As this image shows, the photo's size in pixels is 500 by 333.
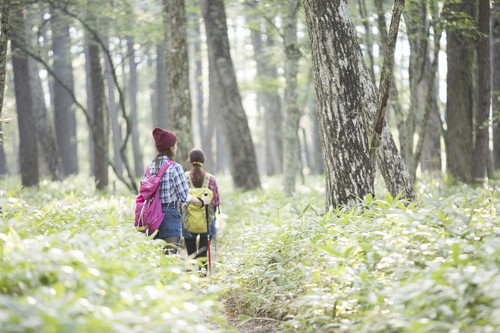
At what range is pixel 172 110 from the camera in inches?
447

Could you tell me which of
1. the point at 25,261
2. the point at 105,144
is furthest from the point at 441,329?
the point at 105,144

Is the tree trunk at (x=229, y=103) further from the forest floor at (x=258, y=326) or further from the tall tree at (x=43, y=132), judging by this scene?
the forest floor at (x=258, y=326)

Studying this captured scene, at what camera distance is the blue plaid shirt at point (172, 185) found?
6223 millimetres

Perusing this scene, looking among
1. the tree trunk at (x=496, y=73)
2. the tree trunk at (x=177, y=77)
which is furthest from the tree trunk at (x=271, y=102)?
the tree trunk at (x=177, y=77)

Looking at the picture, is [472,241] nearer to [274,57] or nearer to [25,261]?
[25,261]

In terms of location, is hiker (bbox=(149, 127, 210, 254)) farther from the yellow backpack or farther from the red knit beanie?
the yellow backpack

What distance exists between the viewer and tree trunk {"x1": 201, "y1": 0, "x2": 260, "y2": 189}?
15461 mm

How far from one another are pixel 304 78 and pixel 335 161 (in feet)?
66.8

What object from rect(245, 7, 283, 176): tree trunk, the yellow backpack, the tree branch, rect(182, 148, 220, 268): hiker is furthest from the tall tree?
the tree branch

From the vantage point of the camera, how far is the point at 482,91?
10.4m

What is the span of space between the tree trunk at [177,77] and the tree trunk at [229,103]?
4000 millimetres

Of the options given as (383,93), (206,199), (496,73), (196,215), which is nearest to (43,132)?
(196,215)

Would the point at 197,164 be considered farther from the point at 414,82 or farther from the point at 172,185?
the point at 414,82

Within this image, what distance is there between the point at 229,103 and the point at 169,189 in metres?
9.58
